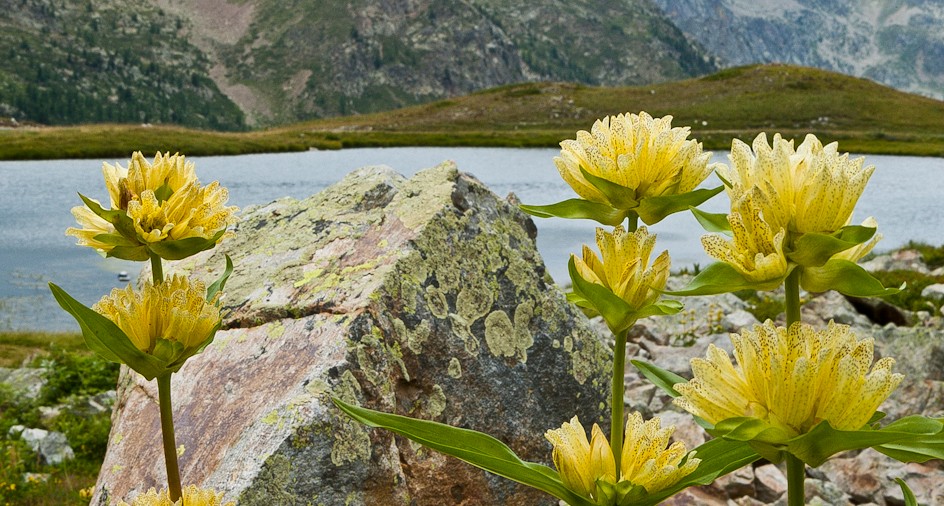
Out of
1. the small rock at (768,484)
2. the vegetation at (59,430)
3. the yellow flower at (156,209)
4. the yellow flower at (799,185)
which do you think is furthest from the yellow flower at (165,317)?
the small rock at (768,484)

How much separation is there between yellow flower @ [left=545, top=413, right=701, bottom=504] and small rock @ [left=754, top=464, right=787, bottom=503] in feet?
16.4

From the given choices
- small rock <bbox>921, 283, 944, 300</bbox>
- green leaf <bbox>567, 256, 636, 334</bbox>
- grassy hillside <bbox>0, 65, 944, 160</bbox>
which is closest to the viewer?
green leaf <bbox>567, 256, 636, 334</bbox>

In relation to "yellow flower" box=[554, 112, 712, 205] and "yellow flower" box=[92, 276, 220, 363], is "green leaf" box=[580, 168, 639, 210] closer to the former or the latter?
"yellow flower" box=[554, 112, 712, 205]

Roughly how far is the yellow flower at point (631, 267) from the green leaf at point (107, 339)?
124cm

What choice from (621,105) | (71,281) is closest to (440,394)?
(71,281)

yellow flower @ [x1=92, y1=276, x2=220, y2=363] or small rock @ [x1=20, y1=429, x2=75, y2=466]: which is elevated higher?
yellow flower @ [x1=92, y1=276, x2=220, y2=363]

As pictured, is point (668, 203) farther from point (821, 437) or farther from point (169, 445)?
point (169, 445)

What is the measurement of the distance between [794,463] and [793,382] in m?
0.16

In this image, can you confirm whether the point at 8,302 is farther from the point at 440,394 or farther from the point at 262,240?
the point at 440,394

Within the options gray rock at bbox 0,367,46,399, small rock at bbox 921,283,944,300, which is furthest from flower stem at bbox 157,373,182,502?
small rock at bbox 921,283,944,300

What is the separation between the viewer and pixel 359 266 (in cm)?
489

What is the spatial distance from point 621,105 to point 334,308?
359 ft

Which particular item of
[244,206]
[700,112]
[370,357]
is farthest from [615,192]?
[700,112]

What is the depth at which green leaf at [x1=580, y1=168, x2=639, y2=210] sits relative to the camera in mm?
1882
